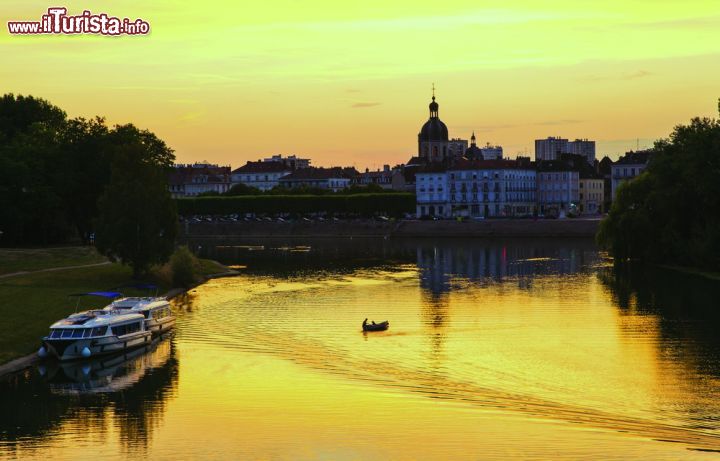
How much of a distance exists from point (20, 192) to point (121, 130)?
44.4ft

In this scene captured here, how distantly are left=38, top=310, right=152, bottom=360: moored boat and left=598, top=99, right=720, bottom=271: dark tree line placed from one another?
60.5 m

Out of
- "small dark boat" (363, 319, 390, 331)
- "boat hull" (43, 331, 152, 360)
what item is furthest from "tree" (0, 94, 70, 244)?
"small dark boat" (363, 319, 390, 331)

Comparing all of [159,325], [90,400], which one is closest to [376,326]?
[159,325]

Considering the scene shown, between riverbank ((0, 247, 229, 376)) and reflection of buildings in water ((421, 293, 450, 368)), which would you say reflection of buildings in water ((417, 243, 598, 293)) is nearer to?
reflection of buildings in water ((421, 293, 450, 368))

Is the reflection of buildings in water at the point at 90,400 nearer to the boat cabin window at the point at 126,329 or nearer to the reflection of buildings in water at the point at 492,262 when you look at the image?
the boat cabin window at the point at 126,329

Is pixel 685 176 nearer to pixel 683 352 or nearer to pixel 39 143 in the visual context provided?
pixel 683 352

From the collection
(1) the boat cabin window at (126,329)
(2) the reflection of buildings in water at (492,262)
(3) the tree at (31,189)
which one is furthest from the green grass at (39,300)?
(2) the reflection of buildings in water at (492,262)

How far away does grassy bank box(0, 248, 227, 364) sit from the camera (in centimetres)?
5472

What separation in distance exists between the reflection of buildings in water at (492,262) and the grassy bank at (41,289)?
2340cm

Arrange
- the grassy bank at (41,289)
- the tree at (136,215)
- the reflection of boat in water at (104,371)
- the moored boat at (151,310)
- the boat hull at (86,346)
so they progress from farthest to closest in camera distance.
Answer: the tree at (136,215)
the moored boat at (151,310)
the grassy bank at (41,289)
the boat hull at (86,346)
the reflection of boat in water at (104,371)

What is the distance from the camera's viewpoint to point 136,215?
277ft

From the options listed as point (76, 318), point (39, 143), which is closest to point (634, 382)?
point (76, 318)

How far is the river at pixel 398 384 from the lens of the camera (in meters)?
36.3

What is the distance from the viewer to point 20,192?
345ft
